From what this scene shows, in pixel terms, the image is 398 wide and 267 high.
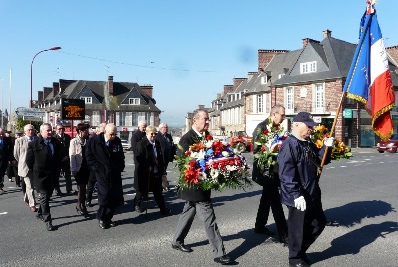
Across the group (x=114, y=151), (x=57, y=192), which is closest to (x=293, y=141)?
(x=114, y=151)

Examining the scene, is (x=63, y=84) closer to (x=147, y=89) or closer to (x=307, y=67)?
(x=147, y=89)

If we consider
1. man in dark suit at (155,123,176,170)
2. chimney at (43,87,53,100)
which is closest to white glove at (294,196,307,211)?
man in dark suit at (155,123,176,170)

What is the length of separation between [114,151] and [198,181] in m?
2.56

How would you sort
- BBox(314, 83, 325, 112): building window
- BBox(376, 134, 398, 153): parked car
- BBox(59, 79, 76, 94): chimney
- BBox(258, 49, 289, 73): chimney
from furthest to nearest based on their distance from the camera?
BBox(59, 79, 76, 94): chimney < BBox(258, 49, 289, 73): chimney < BBox(314, 83, 325, 112): building window < BBox(376, 134, 398, 153): parked car

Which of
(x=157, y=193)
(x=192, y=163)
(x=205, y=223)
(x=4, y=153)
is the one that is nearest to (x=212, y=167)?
(x=192, y=163)

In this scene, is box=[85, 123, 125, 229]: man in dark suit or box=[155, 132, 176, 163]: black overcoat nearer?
box=[85, 123, 125, 229]: man in dark suit

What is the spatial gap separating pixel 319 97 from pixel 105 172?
37.1 m

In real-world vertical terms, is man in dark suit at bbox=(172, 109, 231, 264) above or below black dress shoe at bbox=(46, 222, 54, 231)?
above

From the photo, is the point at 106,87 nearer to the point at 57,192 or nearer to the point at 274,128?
the point at 57,192

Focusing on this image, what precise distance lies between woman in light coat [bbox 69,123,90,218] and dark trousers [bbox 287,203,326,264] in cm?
442

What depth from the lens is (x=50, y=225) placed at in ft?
22.5

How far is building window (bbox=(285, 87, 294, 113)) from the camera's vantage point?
43.9m

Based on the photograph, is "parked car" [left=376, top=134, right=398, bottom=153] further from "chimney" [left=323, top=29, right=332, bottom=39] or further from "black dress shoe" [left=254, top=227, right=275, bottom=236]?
"black dress shoe" [left=254, top=227, right=275, bottom=236]

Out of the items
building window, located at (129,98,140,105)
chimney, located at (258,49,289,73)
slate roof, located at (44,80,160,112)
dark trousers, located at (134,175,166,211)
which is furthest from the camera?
building window, located at (129,98,140,105)
